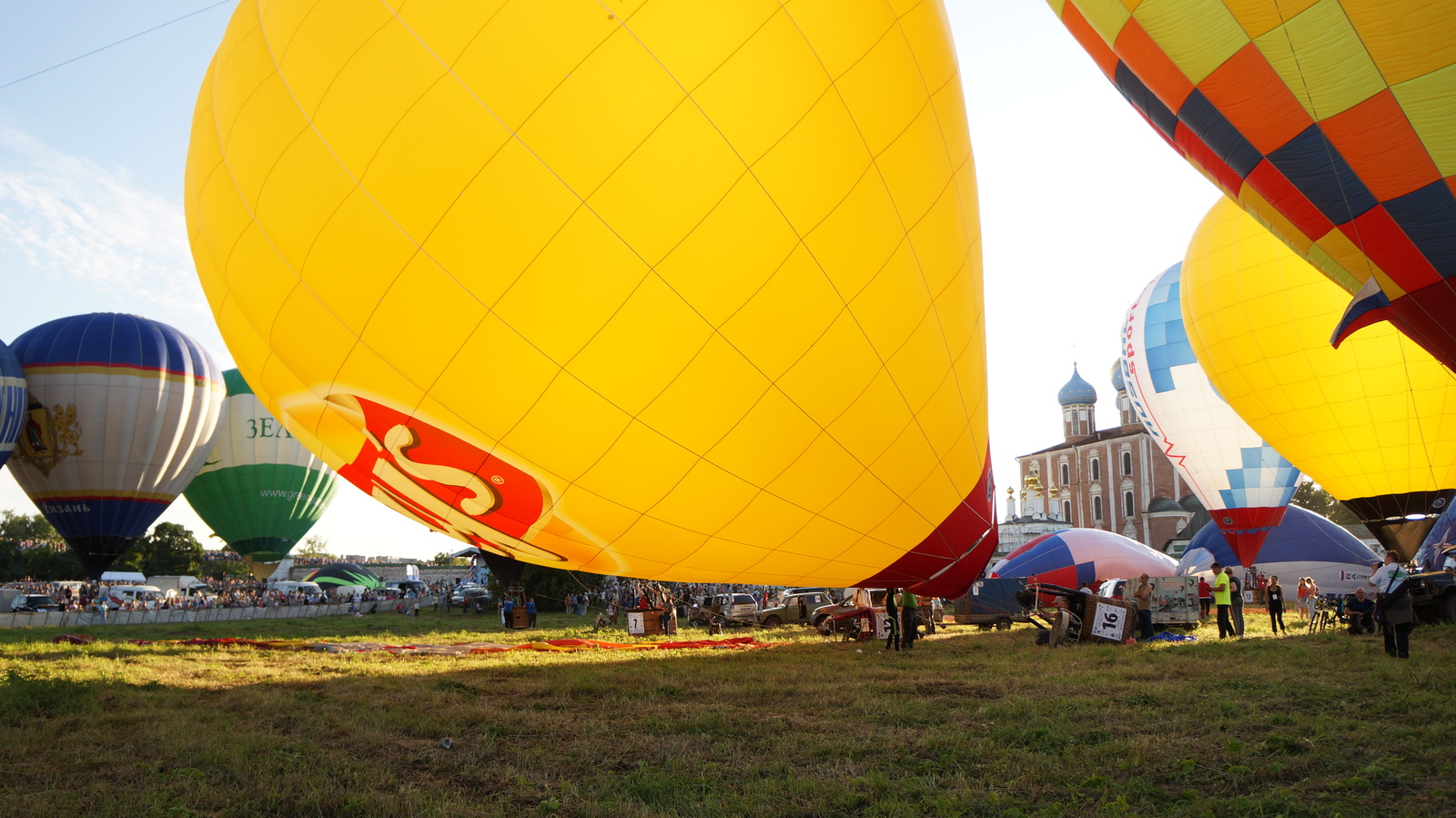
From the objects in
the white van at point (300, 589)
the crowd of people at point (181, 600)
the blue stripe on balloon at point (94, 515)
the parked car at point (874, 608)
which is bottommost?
the white van at point (300, 589)

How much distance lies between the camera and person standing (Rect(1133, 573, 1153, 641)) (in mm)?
13453

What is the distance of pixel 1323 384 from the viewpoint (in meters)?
17.6

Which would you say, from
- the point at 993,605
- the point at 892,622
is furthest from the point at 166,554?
the point at 892,622

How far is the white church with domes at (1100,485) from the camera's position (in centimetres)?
6838

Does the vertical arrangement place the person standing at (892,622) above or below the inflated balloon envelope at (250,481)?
below

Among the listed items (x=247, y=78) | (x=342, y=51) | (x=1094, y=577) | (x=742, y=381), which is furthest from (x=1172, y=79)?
(x=1094, y=577)

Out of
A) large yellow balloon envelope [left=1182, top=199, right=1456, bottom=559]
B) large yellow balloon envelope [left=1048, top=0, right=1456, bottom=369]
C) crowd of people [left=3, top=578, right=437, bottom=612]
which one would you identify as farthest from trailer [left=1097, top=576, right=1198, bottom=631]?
crowd of people [left=3, top=578, right=437, bottom=612]

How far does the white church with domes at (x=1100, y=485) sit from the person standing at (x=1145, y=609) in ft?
173

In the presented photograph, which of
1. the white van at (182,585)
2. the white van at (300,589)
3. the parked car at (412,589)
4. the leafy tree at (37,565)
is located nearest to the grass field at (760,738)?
the white van at (300,589)

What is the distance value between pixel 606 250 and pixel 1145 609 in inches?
462

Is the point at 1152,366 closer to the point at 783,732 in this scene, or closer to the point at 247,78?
the point at 783,732

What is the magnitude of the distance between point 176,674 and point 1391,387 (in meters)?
21.9

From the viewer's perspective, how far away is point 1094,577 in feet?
77.3

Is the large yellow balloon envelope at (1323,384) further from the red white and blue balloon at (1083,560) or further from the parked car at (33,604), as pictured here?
the parked car at (33,604)
